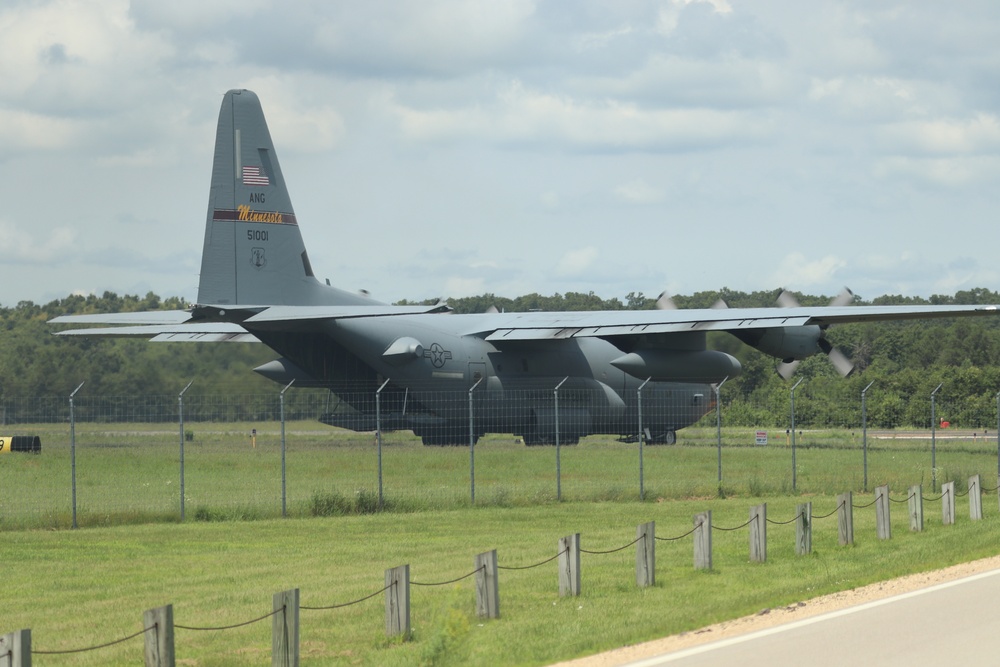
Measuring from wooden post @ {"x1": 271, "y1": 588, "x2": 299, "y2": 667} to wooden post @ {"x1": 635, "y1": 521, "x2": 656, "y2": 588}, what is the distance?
5307 millimetres

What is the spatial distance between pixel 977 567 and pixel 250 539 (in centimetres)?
1040

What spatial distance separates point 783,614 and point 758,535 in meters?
3.77

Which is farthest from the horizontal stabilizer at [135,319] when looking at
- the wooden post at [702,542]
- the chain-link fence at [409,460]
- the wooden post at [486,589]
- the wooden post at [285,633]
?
the wooden post at [285,633]

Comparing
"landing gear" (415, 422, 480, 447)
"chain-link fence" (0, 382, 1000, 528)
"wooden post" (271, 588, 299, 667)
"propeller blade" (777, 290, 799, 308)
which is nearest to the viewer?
"wooden post" (271, 588, 299, 667)

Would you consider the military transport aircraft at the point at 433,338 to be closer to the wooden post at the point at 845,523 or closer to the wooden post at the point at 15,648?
the wooden post at the point at 845,523

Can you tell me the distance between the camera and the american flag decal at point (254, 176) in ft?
103

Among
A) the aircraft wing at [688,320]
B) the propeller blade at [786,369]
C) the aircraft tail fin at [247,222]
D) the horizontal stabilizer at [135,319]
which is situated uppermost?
the aircraft tail fin at [247,222]

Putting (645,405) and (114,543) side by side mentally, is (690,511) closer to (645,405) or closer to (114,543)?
(114,543)

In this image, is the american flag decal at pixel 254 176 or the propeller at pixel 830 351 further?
the propeller at pixel 830 351

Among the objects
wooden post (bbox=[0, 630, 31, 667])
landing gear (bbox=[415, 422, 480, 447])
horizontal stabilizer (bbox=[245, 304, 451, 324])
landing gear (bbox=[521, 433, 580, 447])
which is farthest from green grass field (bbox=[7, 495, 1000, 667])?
landing gear (bbox=[521, 433, 580, 447])

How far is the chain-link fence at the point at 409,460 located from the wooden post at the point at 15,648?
12380 millimetres

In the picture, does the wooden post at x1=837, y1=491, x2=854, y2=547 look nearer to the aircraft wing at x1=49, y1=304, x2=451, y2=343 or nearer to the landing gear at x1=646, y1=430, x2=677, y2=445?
the aircraft wing at x1=49, y1=304, x2=451, y2=343

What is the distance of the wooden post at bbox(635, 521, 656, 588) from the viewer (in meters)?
14.2

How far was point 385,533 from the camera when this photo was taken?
66.2 ft
